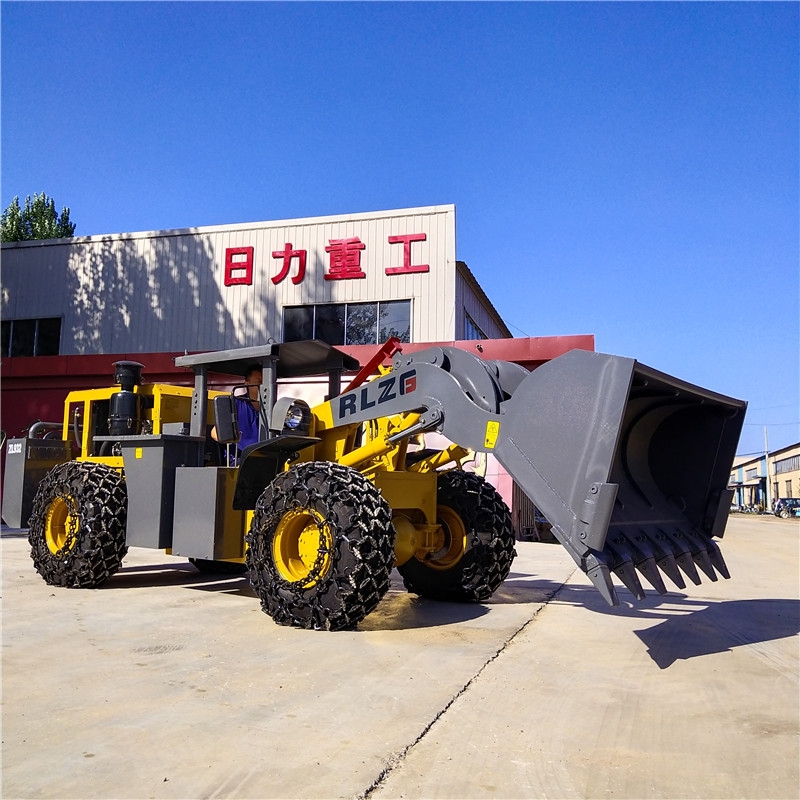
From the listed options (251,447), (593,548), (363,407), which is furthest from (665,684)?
(251,447)

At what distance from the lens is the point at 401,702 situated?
166 inches

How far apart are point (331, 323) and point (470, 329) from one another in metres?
4.42

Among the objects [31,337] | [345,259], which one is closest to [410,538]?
[345,259]

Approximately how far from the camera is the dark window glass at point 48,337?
69.8 ft

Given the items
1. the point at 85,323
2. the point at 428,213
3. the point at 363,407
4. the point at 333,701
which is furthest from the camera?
the point at 85,323

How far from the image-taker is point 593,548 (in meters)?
4.82

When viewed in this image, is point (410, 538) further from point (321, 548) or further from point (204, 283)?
point (204, 283)

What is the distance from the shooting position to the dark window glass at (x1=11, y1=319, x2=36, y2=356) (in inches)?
847

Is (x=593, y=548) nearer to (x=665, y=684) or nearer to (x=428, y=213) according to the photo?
(x=665, y=684)

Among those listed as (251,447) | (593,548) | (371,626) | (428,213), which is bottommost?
(371,626)

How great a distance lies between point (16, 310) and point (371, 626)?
1914 cm

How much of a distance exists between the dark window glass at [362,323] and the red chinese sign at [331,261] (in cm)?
76

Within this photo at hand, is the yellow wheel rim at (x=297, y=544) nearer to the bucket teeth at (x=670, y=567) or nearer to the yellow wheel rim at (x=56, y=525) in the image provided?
the bucket teeth at (x=670, y=567)

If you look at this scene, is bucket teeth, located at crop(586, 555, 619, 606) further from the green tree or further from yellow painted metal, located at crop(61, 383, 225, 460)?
the green tree
